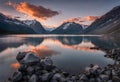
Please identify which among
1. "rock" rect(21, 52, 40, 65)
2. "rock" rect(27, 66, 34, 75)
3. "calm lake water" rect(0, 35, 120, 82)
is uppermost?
"rock" rect(21, 52, 40, 65)

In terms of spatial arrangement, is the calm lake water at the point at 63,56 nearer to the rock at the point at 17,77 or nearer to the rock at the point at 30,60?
the rock at the point at 17,77

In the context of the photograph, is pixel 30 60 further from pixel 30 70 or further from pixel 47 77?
pixel 47 77

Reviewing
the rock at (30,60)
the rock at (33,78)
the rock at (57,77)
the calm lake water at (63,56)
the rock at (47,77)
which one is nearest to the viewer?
the rock at (33,78)

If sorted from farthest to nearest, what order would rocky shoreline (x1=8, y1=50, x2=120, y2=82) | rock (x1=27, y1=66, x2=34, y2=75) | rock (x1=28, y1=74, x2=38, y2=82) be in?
1. rock (x1=27, y1=66, x2=34, y2=75)
2. rocky shoreline (x1=8, y1=50, x2=120, y2=82)
3. rock (x1=28, y1=74, x2=38, y2=82)

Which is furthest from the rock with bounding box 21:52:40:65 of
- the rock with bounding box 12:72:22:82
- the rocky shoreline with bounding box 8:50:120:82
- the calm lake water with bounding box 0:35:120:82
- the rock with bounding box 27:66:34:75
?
the calm lake water with bounding box 0:35:120:82

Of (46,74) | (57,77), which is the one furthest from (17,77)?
(57,77)

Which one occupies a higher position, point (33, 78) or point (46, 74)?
point (46, 74)

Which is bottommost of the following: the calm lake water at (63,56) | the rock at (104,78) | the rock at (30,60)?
the calm lake water at (63,56)

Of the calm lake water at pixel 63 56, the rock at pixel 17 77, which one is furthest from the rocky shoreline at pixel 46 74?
the calm lake water at pixel 63 56

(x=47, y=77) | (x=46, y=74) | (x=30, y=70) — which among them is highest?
(x=30, y=70)

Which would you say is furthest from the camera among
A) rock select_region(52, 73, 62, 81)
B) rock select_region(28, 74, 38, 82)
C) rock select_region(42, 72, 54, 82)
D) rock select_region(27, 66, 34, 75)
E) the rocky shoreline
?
rock select_region(27, 66, 34, 75)

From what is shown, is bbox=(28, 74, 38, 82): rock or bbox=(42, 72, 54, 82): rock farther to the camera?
bbox=(42, 72, 54, 82): rock

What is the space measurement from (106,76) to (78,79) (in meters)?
4.33

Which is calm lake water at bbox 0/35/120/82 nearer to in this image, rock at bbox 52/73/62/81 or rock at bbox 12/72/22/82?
rock at bbox 12/72/22/82
